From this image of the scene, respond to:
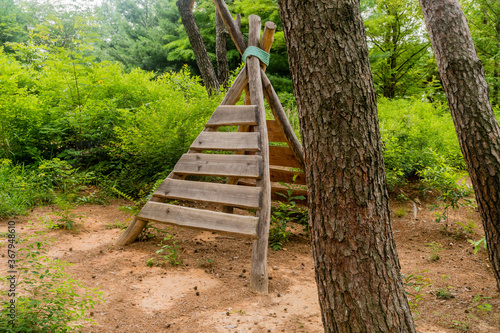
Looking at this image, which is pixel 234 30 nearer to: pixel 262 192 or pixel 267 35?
pixel 267 35

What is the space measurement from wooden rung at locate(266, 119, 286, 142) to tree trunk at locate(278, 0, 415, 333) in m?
3.10

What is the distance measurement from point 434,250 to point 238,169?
2741 millimetres

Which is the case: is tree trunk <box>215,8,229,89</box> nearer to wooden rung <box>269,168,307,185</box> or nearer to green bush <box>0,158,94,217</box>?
wooden rung <box>269,168,307,185</box>

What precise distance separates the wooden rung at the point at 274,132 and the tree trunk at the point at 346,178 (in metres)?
3.10

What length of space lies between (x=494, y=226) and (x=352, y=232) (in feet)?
5.61

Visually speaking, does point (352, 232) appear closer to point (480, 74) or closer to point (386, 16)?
point (480, 74)

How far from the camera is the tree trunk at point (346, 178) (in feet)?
5.34

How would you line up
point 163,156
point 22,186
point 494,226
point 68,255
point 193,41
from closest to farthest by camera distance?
point 494,226 → point 68,255 → point 22,186 → point 163,156 → point 193,41

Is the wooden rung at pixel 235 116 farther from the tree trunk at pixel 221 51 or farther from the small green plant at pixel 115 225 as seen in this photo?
the tree trunk at pixel 221 51

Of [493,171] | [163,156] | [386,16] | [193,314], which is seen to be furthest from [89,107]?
[386,16]

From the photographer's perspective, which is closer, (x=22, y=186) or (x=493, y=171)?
(x=493, y=171)

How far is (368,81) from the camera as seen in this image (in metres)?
1.71

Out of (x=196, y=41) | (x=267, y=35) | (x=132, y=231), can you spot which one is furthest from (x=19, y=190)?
(x=196, y=41)

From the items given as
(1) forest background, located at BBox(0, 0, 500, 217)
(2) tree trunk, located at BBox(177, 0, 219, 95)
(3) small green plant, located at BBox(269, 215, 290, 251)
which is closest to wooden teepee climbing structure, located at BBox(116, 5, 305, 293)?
(3) small green plant, located at BBox(269, 215, 290, 251)
